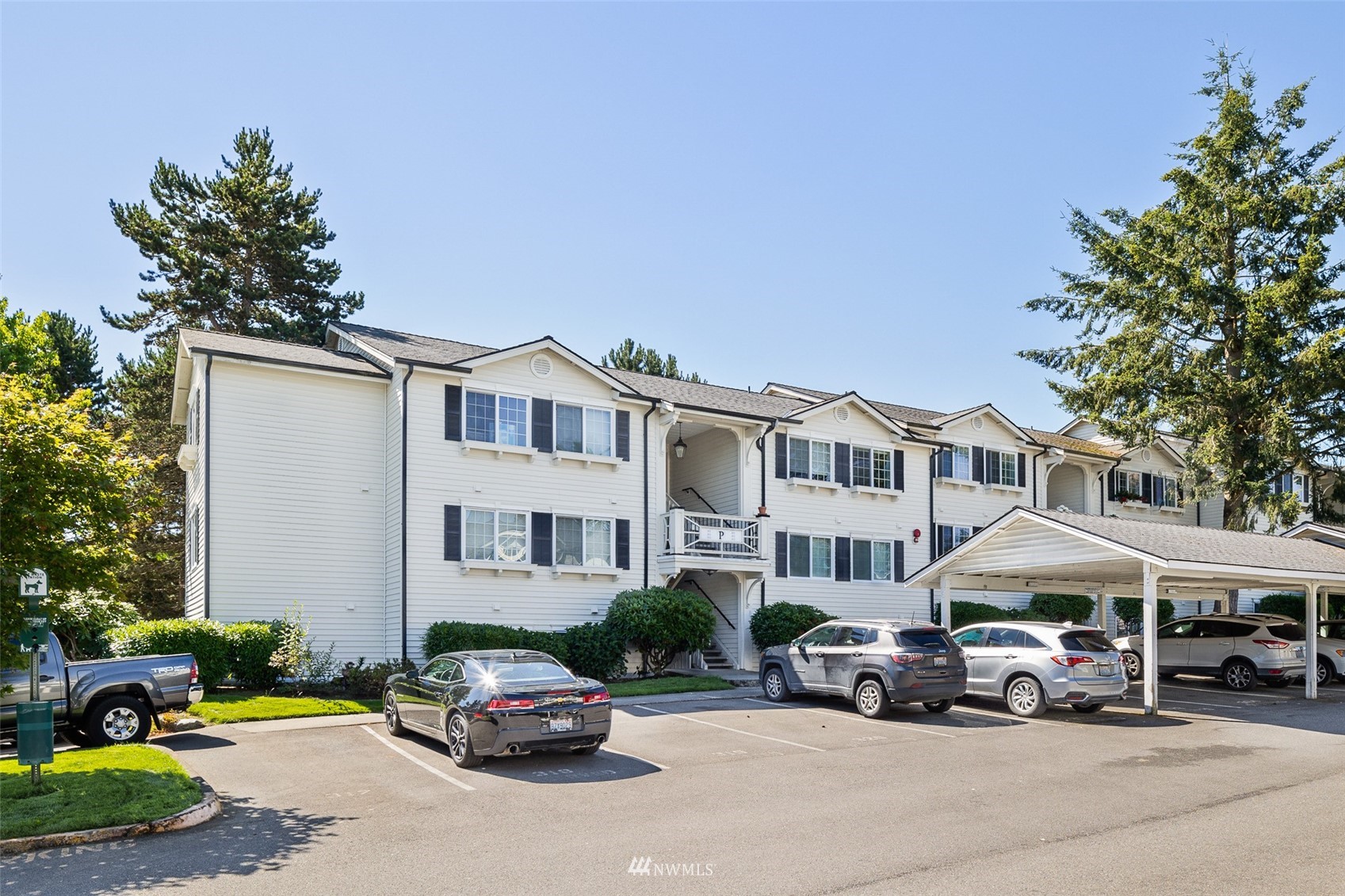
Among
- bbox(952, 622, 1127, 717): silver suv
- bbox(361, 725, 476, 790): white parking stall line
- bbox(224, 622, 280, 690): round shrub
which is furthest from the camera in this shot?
bbox(224, 622, 280, 690): round shrub

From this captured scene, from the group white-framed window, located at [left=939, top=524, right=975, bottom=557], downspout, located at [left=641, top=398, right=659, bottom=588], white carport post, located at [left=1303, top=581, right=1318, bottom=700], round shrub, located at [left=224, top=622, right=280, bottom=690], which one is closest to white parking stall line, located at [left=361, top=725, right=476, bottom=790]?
round shrub, located at [left=224, top=622, right=280, bottom=690]

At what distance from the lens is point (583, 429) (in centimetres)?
2639

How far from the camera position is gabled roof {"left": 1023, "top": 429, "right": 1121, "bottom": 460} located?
118 feet

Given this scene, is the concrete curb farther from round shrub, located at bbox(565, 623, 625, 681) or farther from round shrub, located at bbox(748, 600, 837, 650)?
round shrub, located at bbox(748, 600, 837, 650)

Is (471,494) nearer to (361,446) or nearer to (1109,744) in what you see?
(361,446)

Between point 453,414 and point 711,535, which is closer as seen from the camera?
point 453,414

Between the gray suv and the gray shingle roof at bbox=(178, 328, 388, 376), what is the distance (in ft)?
39.5

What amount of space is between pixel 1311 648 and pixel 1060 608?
432 inches

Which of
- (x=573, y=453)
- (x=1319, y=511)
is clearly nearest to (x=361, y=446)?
(x=573, y=453)

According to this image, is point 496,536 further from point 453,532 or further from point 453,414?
point 453,414

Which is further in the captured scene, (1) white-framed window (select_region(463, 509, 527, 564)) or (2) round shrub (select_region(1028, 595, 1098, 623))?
(2) round shrub (select_region(1028, 595, 1098, 623))

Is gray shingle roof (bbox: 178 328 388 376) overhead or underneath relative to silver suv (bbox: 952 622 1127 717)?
overhead

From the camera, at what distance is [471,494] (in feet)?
80.5

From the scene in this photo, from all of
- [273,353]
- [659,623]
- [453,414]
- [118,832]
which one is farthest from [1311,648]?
[273,353]
